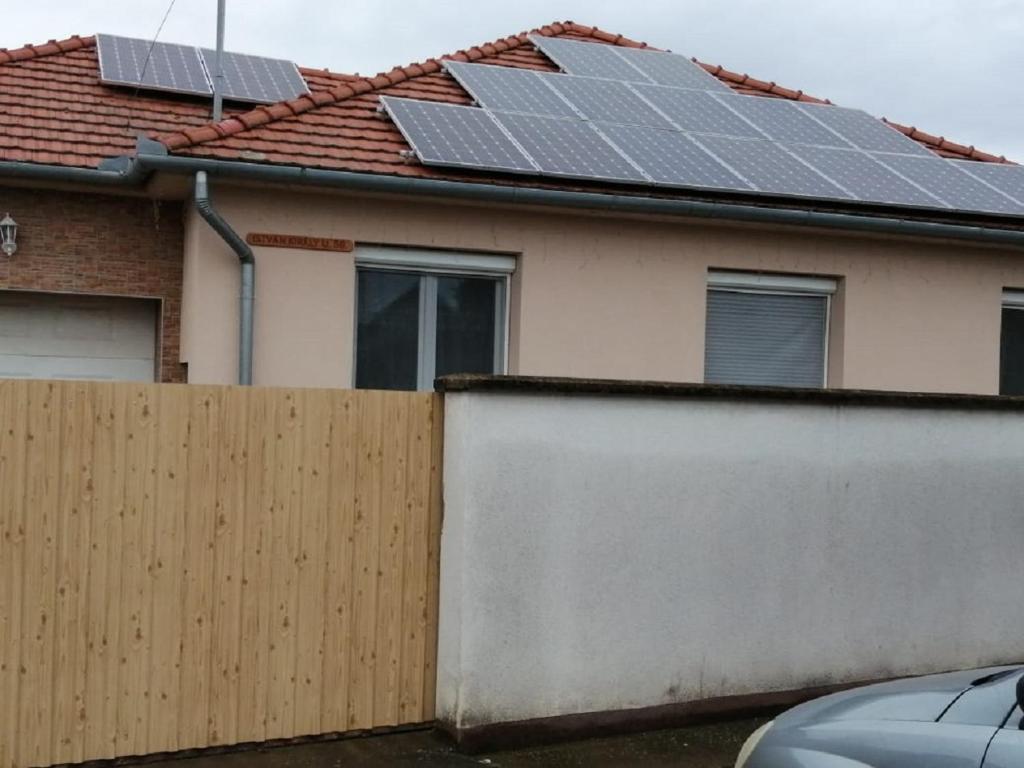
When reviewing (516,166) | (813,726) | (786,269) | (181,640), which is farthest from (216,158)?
(813,726)

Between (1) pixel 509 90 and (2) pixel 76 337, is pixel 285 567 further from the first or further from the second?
(1) pixel 509 90

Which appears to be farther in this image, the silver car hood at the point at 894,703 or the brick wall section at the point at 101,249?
the brick wall section at the point at 101,249

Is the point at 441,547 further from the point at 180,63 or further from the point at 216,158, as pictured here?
the point at 180,63

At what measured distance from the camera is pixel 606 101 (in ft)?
39.7

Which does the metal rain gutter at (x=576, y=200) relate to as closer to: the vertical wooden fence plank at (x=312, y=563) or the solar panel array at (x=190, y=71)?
the vertical wooden fence plank at (x=312, y=563)

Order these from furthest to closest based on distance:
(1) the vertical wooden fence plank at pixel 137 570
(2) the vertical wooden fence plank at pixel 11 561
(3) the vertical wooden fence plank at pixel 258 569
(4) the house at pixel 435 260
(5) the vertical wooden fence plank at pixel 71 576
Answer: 1. (4) the house at pixel 435 260
2. (3) the vertical wooden fence plank at pixel 258 569
3. (1) the vertical wooden fence plank at pixel 137 570
4. (5) the vertical wooden fence plank at pixel 71 576
5. (2) the vertical wooden fence plank at pixel 11 561

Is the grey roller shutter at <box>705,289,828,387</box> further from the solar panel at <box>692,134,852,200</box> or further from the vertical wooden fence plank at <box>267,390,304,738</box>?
the vertical wooden fence plank at <box>267,390,304,738</box>

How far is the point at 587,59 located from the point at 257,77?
3545mm

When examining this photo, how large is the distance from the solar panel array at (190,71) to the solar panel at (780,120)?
452 cm

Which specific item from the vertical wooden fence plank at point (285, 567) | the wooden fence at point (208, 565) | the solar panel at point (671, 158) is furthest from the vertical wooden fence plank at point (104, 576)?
the solar panel at point (671, 158)

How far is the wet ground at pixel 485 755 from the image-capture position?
21.1ft

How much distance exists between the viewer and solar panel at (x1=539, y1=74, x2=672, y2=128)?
11.6 meters

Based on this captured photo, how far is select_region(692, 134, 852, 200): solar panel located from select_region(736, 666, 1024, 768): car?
6497mm

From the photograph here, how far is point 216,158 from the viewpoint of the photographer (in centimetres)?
888
